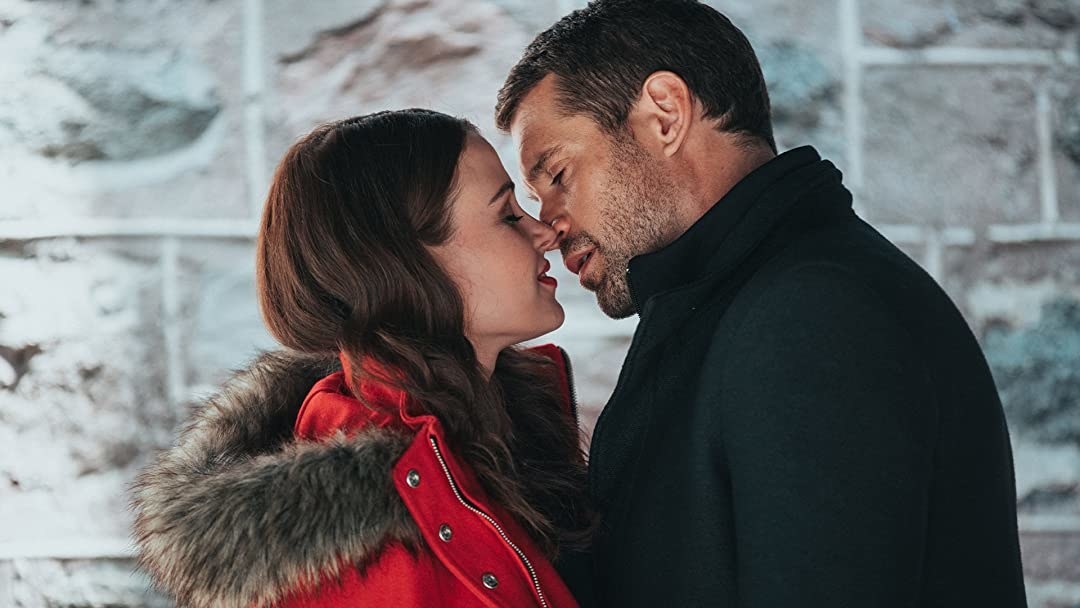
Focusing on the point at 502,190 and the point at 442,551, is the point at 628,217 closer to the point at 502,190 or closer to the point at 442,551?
the point at 502,190

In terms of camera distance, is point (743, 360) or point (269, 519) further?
point (269, 519)

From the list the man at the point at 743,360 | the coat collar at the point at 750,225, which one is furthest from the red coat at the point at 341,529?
the coat collar at the point at 750,225

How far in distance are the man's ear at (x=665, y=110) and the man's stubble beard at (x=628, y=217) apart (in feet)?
0.11

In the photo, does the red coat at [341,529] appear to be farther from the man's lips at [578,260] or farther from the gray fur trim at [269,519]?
the man's lips at [578,260]

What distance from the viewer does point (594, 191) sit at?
5.59ft

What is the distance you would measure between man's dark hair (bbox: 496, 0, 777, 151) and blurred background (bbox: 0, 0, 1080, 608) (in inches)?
27.2

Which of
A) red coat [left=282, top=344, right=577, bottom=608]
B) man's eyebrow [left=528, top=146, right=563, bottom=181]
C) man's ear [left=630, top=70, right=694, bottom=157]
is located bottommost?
red coat [left=282, top=344, right=577, bottom=608]

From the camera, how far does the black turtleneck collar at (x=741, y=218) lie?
1.42m

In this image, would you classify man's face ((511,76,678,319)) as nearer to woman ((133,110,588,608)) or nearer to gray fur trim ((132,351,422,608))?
woman ((133,110,588,608))

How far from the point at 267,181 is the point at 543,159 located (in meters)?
0.82

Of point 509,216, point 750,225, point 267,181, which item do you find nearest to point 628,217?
point 509,216

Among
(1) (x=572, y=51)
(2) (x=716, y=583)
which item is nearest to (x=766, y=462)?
(2) (x=716, y=583)

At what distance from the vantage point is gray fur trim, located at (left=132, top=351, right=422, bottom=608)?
1.34 metres

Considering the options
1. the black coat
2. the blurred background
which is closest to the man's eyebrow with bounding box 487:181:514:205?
the black coat
